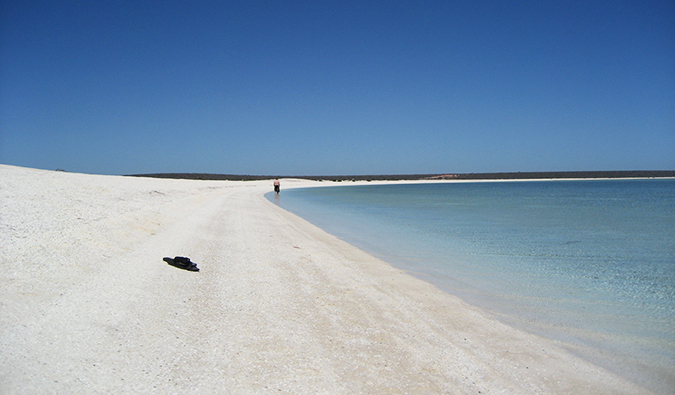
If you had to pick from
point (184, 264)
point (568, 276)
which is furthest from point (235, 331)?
point (568, 276)

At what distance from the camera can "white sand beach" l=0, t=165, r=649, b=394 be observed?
10.6 feet

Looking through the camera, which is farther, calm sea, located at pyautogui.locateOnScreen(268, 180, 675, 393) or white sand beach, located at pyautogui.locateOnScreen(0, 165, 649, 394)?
calm sea, located at pyautogui.locateOnScreen(268, 180, 675, 393)

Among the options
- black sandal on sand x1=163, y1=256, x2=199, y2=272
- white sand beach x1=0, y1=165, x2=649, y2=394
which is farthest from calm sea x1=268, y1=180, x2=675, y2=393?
black sandal on sand x1=163, y1=256, x2=199, y2=272

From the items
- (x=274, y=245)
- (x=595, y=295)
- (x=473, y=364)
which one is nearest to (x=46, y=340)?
(x=473, y=364)

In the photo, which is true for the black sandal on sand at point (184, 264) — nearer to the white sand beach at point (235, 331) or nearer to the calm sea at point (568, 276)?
the white sand beach at point (235, 331)

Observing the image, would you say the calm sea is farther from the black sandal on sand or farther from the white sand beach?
the black sandal on sand

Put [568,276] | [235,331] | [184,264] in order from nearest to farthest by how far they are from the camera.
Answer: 1. [235,331]
2. [184,264]
3. [568,276]

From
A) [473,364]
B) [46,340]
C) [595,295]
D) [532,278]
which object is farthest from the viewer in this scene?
[532,278]

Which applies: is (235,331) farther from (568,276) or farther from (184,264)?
(568,276)

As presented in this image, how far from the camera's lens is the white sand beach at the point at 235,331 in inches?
127

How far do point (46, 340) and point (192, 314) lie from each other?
1457 mm

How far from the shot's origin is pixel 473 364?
12.5 feet

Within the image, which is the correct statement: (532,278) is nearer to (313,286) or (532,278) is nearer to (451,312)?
(451,312)

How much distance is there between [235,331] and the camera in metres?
4.21
